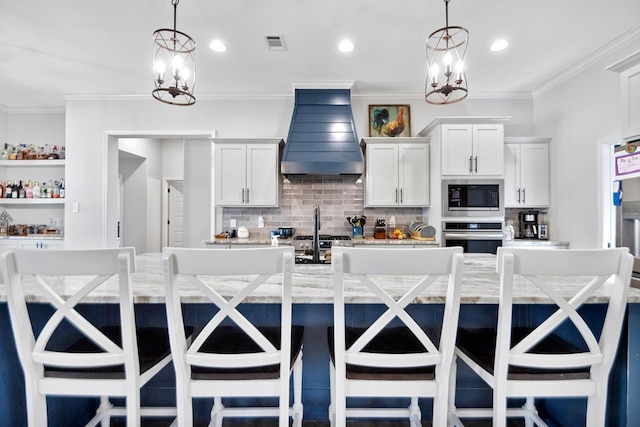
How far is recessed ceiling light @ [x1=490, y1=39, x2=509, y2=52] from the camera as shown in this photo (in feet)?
9.85

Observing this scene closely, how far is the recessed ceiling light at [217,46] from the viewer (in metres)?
3.04

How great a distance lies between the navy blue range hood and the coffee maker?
220 cm

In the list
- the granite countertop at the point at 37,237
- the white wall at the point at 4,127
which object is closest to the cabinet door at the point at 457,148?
the granite countertop at the point at 37,237

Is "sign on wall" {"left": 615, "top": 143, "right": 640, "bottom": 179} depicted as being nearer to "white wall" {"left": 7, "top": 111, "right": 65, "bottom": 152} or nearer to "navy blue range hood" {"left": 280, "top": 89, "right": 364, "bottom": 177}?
"navy blue range hood" {"left": 280, "top": 89, "right": 364, "bottom": 177}

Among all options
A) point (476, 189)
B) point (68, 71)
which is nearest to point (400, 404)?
point (476, 189)

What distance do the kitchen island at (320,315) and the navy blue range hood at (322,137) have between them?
2.15 metres

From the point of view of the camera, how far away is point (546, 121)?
13.1 ft

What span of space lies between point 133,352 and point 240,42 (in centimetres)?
290

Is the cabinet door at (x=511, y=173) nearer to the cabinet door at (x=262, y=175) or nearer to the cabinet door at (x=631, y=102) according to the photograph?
the cabinet door at (x=631, y=102)

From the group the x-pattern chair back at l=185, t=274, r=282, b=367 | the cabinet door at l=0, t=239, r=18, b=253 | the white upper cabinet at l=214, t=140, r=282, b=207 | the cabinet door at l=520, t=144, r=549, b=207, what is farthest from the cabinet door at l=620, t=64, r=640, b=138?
the cabinet door at l=0, t=239, r=18, b=253

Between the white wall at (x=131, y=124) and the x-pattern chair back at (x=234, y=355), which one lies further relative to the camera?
the white wall at (x=131, y=124)

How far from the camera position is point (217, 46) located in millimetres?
3111

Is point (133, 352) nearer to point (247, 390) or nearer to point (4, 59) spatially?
point (247, 390)

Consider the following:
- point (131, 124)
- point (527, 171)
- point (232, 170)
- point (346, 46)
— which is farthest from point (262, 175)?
point (527, 171)
